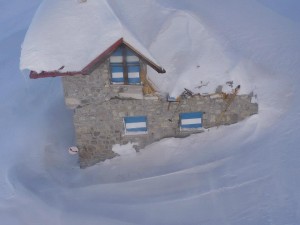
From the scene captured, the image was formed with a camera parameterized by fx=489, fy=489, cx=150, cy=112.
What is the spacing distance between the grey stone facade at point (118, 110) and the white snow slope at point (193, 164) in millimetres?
350

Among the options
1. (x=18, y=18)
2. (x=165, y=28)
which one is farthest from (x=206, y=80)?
(x=18, y=18)

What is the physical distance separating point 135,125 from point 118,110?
2.50 ft

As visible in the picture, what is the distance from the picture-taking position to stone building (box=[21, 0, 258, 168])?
44.4 ft

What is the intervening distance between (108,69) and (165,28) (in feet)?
8.17

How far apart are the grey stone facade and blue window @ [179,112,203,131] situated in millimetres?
133

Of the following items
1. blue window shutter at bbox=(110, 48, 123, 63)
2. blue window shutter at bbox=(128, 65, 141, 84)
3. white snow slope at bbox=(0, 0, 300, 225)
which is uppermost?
blue window shutter at bbox=(110, 48, 123, 63)

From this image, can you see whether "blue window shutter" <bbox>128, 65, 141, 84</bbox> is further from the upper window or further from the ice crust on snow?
the ice crust on snow

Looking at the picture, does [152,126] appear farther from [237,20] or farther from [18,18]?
[18,18]

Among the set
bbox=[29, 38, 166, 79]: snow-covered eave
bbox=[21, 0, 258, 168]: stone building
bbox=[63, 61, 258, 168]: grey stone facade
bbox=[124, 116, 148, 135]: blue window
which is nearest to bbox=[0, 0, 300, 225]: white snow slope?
bbox=[63, 61, 258, 168]: grey stone facade

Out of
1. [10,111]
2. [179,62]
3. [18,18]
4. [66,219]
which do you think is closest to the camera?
[66,219]

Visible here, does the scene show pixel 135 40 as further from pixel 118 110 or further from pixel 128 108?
pixel 118 110

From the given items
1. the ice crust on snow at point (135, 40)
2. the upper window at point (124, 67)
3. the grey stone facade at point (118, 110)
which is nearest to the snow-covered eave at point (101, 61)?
the ice crust on snow at point (135, 40)

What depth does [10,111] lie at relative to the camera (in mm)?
18797

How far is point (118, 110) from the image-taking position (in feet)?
48.3
